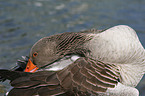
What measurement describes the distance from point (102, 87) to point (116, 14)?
659 centimetres

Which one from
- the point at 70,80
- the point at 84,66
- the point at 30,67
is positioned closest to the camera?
the point at 70,80

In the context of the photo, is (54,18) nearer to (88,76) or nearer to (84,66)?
(84,66)

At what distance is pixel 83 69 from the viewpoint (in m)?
4.74

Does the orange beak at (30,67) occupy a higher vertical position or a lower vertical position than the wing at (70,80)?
higher

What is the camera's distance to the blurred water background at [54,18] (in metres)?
8.70

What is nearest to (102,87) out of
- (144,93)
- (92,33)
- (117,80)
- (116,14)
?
(117,80)

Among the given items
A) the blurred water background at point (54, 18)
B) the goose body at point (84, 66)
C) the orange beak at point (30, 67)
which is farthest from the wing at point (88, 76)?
the blurred water background at point (54, 18)

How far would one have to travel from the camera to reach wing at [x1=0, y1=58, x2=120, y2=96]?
4582 millimetres

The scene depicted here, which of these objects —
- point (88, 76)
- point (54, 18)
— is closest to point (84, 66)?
point (88, 76)

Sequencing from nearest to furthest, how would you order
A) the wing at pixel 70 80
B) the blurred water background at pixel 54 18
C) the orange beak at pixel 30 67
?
the wing at pixel 70 80 → the orange beak at pixel 30 67 → the blurred water background at pixel 54 18

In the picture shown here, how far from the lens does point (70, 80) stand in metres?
4.61

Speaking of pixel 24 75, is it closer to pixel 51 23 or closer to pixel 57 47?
pixel 57 47

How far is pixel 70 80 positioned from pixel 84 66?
1.42ft

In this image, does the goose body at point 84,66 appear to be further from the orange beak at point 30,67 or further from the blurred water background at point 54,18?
the blurred water background at point 54,18
